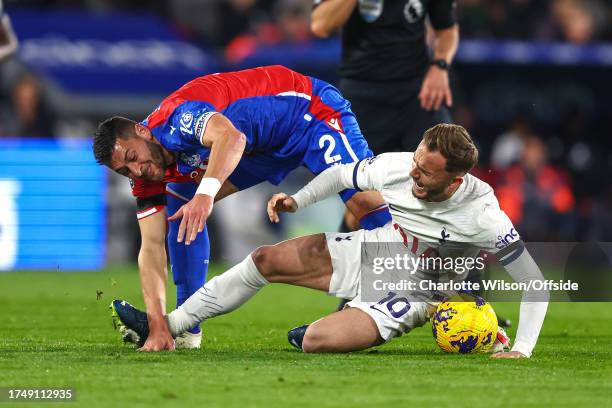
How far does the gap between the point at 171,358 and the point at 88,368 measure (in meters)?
0.50

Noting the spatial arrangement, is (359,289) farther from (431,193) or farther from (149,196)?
(149,196)

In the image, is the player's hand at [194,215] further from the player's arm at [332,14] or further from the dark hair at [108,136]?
the player's arm at [332,14]

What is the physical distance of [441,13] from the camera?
8.12 metres

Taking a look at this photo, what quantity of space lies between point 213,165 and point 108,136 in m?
0.64

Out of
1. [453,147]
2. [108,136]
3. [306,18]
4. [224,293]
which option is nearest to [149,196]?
[108,136]

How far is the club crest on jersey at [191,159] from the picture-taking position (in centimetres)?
628

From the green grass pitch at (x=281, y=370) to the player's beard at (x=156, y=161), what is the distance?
892 mm

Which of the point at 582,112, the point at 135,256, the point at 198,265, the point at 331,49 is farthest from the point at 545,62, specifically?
the point at 198,265

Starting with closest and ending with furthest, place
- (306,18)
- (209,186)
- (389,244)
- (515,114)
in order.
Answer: (209,186) → (389,244) → (306,18) → (515,114)

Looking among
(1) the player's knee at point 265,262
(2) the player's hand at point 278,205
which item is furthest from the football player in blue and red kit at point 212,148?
(1) the player's knee at point 265,262

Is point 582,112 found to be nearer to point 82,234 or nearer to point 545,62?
point 545,62

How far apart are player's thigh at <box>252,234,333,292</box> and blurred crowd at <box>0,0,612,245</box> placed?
25.3ft

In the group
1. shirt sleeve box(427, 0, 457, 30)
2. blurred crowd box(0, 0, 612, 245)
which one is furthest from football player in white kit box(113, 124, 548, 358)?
blurred crowd box(0, 0, 612, 245)

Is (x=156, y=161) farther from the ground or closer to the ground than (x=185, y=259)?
farther from the ground
